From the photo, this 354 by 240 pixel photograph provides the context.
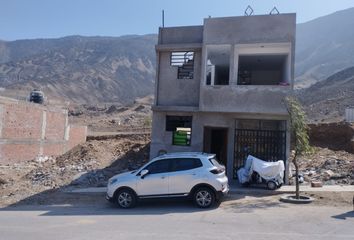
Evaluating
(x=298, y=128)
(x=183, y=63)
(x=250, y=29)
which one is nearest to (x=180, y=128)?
(x=183, y=63)

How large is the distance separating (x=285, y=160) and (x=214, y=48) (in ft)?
20.0

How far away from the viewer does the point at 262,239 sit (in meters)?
10.0

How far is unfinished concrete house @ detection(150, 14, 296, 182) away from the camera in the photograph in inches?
742

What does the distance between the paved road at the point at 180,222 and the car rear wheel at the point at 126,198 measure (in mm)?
303

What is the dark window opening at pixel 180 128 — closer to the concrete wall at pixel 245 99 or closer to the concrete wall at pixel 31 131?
the concrete wall at pixel 245 99

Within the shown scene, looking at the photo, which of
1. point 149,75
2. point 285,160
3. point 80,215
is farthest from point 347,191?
point 149,75

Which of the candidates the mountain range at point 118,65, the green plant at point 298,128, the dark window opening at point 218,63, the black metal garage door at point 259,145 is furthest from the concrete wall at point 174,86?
the mountain range at point 118,65

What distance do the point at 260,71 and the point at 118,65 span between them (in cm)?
11799

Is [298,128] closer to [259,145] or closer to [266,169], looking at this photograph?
[266,169]

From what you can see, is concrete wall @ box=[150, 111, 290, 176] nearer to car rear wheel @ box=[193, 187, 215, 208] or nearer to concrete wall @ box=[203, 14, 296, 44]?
concrete wall @ box=[203, 14, 296, 44]

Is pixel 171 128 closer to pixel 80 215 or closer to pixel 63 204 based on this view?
pixel 63 204

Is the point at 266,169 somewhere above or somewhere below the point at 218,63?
below

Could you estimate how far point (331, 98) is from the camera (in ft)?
205

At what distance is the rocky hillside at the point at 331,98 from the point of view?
53391 millimetres
